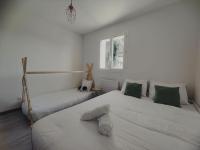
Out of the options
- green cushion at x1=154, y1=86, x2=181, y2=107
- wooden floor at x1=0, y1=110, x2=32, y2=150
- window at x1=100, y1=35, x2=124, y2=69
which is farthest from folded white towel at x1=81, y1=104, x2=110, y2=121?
window at x1=100, y1=35, x2=124, y2=69

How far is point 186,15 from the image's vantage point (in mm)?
2096

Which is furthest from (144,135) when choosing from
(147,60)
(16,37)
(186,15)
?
(16,37)

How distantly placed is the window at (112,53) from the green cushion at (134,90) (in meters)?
0.88

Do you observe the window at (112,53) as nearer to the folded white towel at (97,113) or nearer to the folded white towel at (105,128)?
the folded white towel at (97,113)

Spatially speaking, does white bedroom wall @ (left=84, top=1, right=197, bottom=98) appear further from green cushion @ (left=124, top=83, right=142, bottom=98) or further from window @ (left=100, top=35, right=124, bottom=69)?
green cushion @ (left=124, top=83, right=142, bottom=98)

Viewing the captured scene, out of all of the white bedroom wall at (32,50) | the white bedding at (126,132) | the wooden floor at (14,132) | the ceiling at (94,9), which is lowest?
the wooden floor at (14,132)

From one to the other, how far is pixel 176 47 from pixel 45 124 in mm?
2696

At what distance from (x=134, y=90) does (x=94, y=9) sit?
2087mm

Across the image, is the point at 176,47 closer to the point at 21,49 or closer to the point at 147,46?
the point at 147,46

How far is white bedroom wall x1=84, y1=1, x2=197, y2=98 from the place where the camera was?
2.09 metres

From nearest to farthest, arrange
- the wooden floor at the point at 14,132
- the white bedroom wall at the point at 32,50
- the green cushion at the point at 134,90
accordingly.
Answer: the wooden floor at the point at 14,132, the green cushion at the point at 134,90, the white bedroom wall at the point at 32,50

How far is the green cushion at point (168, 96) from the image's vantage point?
183 centimetres

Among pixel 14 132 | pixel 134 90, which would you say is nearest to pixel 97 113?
pixel 134 90

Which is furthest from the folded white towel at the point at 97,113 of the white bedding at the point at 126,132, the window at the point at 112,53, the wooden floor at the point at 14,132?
the window at the point at 112,53
